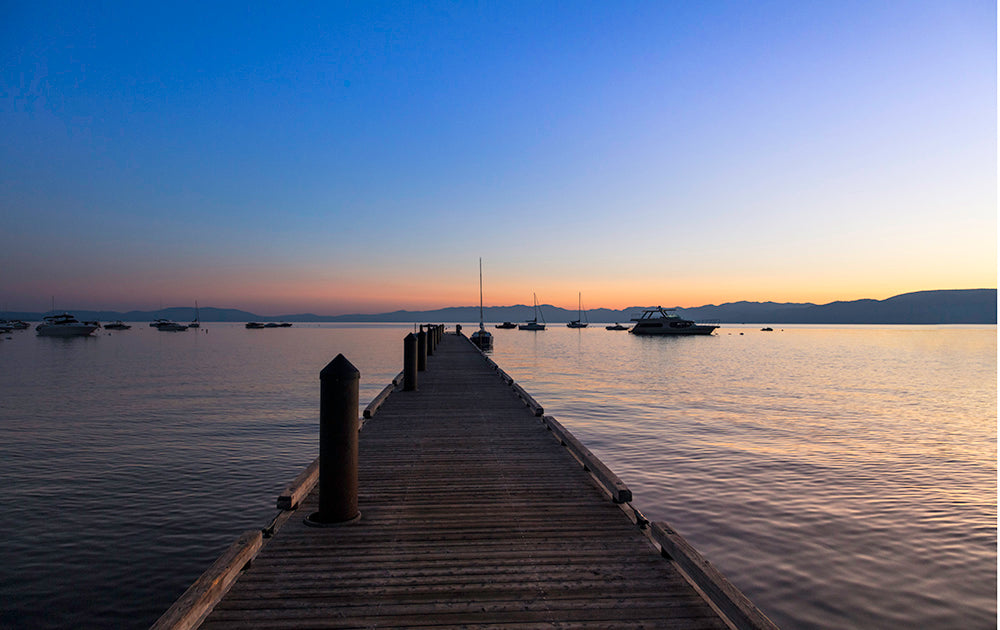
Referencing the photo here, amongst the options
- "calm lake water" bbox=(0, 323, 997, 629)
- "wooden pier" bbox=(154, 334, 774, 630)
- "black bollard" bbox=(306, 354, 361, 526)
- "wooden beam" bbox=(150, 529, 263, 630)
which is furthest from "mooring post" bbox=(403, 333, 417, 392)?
"wooden beam" bbox=(150, 529, 263, 630)

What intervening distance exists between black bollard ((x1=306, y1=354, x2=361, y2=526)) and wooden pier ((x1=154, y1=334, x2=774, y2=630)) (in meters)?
0.20

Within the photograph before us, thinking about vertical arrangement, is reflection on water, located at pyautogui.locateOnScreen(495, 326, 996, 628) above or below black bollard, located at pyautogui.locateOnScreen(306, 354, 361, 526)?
below

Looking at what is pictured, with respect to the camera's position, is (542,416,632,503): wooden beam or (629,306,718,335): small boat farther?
(629,306,718,335): small boat

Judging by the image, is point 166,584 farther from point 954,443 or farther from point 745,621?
point 954,443

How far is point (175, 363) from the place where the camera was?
47062 millimetres

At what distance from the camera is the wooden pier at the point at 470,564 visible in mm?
3711

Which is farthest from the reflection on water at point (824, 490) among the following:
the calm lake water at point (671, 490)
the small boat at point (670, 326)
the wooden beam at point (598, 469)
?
the small boat at point (670, 326)

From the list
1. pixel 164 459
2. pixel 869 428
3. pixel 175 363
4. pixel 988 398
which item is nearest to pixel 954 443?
pixel 869 428

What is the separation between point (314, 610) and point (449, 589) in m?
1.01

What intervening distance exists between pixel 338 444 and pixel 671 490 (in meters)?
8.24

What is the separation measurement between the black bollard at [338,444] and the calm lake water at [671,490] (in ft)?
9.61

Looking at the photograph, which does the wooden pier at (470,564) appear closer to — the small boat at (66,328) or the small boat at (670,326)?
the small boat at (670,326)

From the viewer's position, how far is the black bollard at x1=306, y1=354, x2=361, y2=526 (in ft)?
16.7

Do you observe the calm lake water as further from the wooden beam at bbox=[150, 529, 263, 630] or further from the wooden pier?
the wooden beam at bbox=[150, 529, 263, 630]
